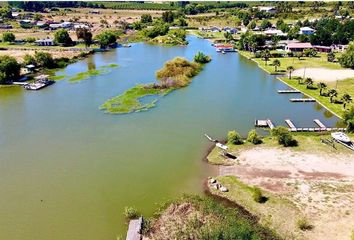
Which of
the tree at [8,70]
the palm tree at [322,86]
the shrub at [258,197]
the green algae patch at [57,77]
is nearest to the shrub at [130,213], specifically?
the shrub at [258,197]

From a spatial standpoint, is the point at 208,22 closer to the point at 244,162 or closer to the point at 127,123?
the point at 127,123

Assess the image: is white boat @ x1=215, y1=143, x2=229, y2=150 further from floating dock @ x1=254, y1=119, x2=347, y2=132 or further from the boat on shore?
the boat on shore

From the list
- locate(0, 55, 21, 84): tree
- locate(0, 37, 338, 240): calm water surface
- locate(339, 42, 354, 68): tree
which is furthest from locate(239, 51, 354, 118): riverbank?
locate(0, 55, 21, 84): tree

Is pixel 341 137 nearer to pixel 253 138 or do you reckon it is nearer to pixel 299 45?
pixel 253 138

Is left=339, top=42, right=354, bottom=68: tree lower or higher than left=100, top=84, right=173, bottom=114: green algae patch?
higher

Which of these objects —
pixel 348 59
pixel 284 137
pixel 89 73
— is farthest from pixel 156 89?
pixel 348 59

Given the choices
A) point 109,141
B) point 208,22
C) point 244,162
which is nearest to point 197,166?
point 244,162

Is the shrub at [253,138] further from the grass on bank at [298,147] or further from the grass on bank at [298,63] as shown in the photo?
the grass on bank at [298,63]
